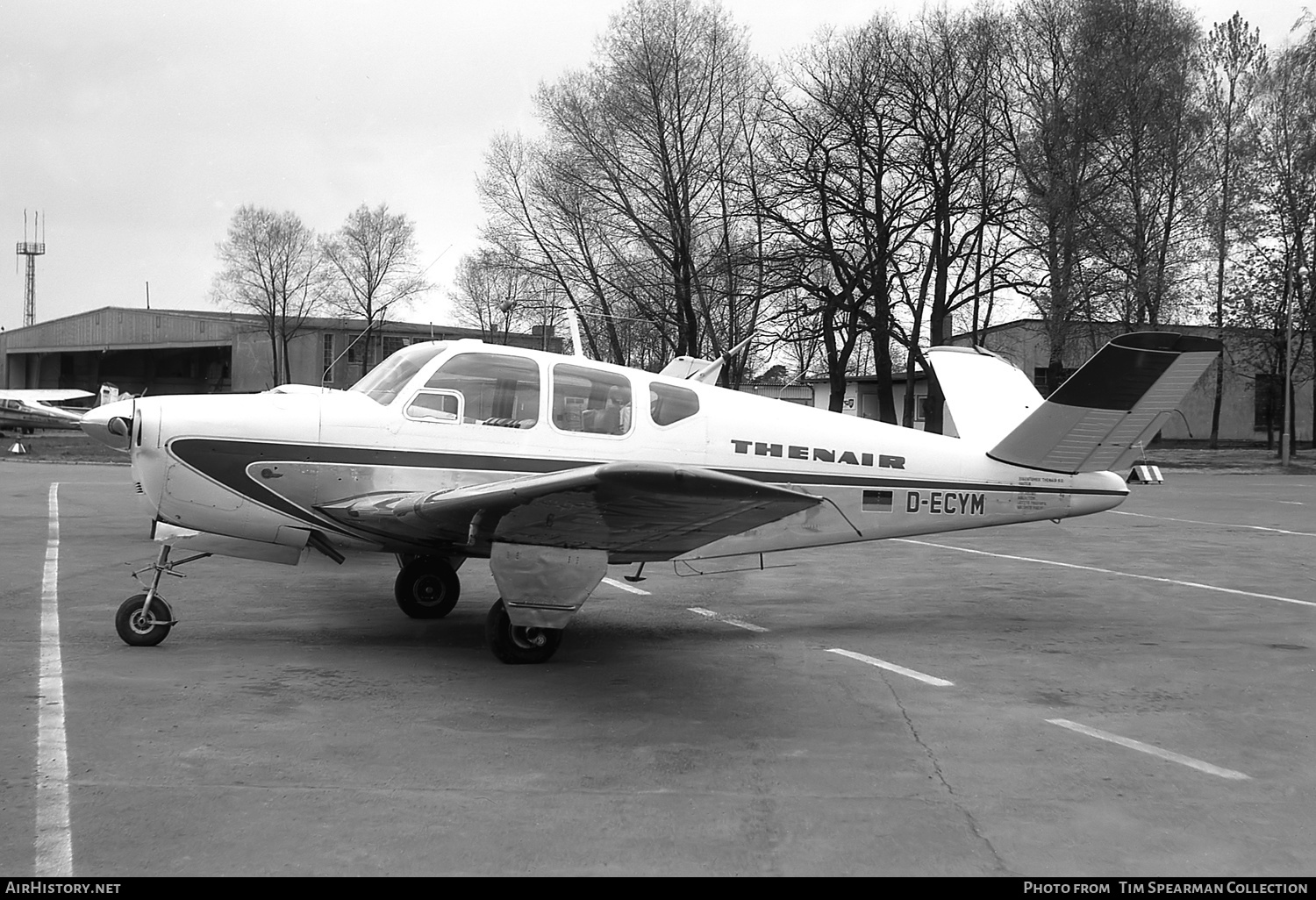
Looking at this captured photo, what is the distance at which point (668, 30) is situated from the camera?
35.7 m

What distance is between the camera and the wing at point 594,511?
4.99 metres

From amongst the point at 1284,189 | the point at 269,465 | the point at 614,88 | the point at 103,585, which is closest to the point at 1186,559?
the point at 269,465

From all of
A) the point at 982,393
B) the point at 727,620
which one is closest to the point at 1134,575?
the point at 982,393

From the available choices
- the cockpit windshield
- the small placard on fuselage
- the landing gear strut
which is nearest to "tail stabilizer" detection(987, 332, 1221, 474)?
the small placard on fuselage

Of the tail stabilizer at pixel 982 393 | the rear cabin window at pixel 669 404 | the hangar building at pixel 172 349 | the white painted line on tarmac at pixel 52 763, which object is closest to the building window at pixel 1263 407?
the hangar building at pixel 172 349

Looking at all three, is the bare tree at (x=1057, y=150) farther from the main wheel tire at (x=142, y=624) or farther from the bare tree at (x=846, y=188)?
the main wheel tire at (x=142, y=624)

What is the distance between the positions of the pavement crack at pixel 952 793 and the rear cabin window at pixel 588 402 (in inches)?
108

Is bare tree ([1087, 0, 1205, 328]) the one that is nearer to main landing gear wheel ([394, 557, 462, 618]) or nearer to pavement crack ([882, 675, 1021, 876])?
main landing gear wheel ([394, 557, 462, 618])

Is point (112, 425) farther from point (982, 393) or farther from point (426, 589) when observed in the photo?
point (982, 393)

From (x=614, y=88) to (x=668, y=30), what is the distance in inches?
105

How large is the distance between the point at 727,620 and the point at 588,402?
7.49 feet

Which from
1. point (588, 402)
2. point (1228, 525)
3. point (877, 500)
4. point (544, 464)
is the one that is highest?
point (588, 402)

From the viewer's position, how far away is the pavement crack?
3.66 meters

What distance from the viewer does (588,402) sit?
7570 mm
